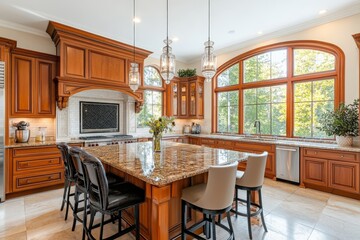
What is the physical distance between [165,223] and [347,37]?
4.74 m

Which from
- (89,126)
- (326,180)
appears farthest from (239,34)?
(89,126)

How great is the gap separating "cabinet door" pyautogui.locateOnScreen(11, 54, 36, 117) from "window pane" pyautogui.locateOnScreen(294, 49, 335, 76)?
5.78 m

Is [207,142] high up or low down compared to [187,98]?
down

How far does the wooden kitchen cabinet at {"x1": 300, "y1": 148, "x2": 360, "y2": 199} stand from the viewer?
3.33 meters

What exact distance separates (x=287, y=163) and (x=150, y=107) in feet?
13.1

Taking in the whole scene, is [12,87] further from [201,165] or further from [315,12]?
[315,12]

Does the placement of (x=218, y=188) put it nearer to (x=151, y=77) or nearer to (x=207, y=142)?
(x=207, y=142)

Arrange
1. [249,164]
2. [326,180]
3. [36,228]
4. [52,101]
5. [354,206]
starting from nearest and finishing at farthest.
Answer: [249,164] < [36,228] < [354,206] < [326,180] < [52,101]

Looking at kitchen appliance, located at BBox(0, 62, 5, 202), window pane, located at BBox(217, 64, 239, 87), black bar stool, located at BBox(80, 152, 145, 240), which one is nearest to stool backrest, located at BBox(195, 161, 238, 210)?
black bar stool, located at BBox(80, 152, 145, 240)

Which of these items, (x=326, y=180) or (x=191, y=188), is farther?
(x=326, y=180)

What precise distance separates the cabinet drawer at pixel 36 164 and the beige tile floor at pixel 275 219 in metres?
0.51

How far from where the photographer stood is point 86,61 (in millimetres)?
4270

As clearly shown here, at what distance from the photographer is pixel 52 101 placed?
13.6 feet

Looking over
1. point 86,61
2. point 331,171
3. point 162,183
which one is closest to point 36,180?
point 86,61
